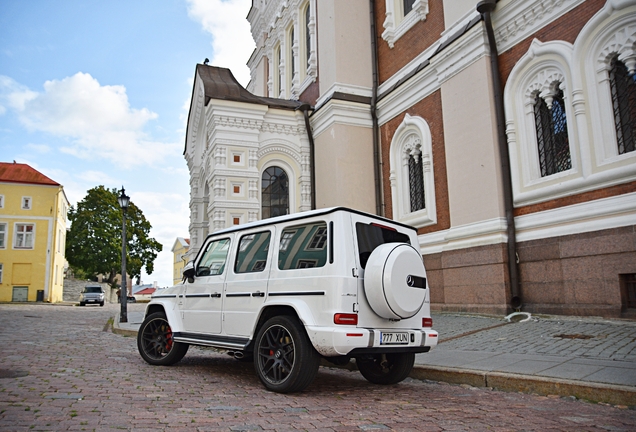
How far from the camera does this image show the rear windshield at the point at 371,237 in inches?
221

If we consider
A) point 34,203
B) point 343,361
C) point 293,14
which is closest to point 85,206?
point 34,203

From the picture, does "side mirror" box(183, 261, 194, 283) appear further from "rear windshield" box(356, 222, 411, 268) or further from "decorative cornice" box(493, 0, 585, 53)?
"decorative cornice" box(493, 0, 585, 53)

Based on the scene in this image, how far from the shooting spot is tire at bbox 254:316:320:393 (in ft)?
17.1

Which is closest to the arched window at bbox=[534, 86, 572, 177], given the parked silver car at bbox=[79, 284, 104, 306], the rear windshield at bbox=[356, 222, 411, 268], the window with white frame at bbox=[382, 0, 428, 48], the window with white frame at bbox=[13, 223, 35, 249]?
the window with white frame at bbox=[382, 0, 428, 48]

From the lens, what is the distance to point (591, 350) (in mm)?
6930

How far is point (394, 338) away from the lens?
5.52 meters

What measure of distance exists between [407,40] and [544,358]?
41.2 feet

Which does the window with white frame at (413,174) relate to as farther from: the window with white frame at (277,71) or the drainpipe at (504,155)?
the window with white frame at (277,71)

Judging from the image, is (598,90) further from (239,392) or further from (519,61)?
(239,392)

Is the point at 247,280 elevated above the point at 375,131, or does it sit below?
below

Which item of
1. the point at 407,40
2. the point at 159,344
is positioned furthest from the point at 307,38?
the point at 159,344

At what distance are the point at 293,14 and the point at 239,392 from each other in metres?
21.6

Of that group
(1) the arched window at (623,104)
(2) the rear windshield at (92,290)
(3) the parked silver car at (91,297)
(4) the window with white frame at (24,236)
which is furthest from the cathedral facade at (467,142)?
(4) the window with white frame at (24,236)

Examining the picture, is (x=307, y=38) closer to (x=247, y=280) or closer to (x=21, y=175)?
(x=247, y=280)
